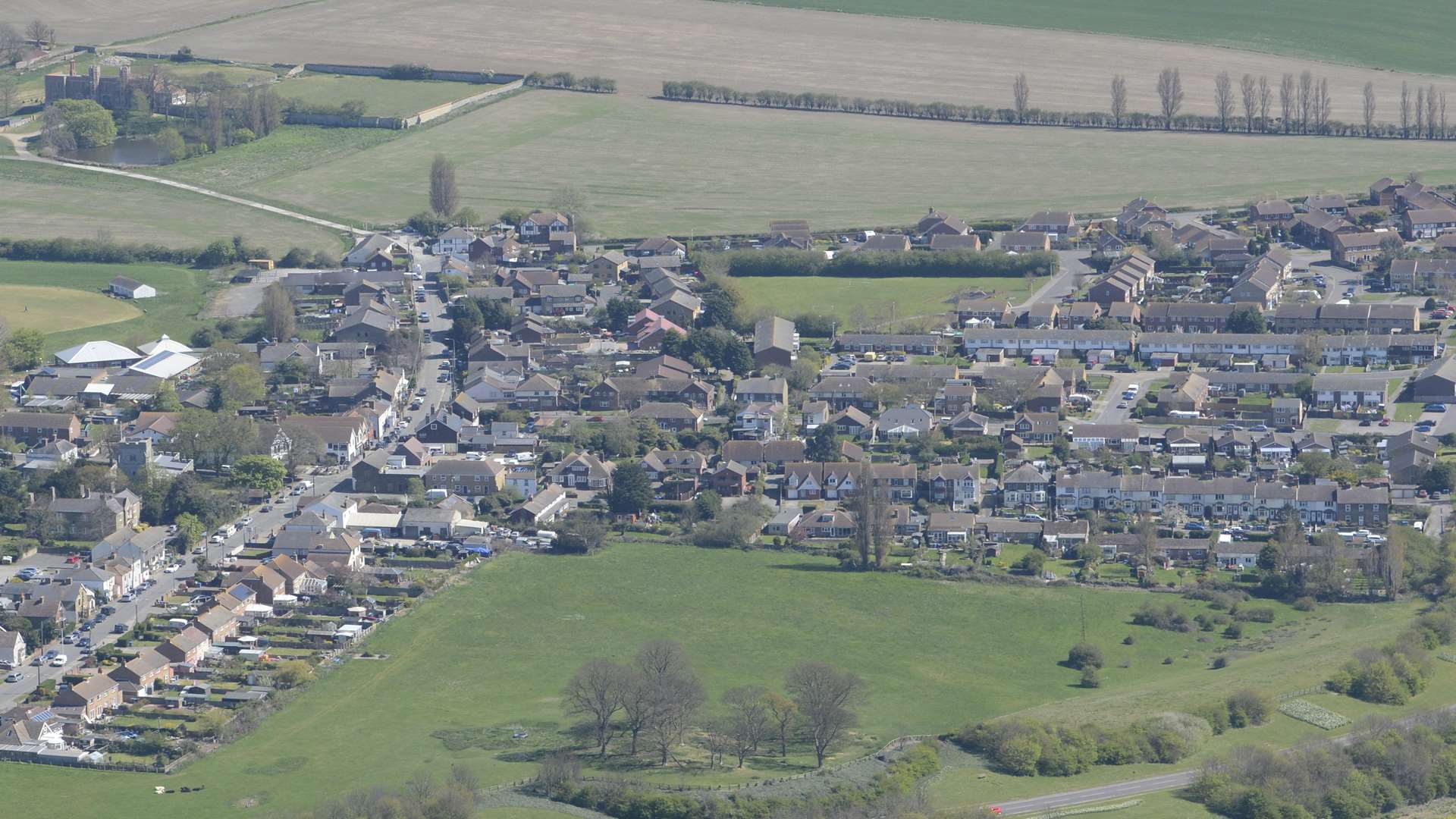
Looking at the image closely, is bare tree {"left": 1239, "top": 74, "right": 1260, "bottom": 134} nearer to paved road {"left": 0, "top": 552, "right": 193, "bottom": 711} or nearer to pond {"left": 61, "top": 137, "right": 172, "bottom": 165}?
pond {"left": 61, "top": 137, "right": 172, "bottom": 165}

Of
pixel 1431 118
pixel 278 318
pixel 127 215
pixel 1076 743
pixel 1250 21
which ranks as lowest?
pixel 1076 743

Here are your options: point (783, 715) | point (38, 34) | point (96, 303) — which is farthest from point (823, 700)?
point (38, 34)

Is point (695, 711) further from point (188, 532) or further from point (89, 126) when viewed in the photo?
point (89, 126)

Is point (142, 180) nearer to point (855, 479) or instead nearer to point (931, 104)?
point (931, 104)

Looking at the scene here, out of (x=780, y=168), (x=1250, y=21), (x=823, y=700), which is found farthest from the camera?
(x=1250, y=21)

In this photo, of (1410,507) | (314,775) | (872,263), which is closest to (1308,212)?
(872,263)

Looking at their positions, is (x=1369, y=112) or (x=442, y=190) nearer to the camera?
(x=442, y=190)

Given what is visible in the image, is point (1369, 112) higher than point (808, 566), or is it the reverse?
point (1369, 112)
